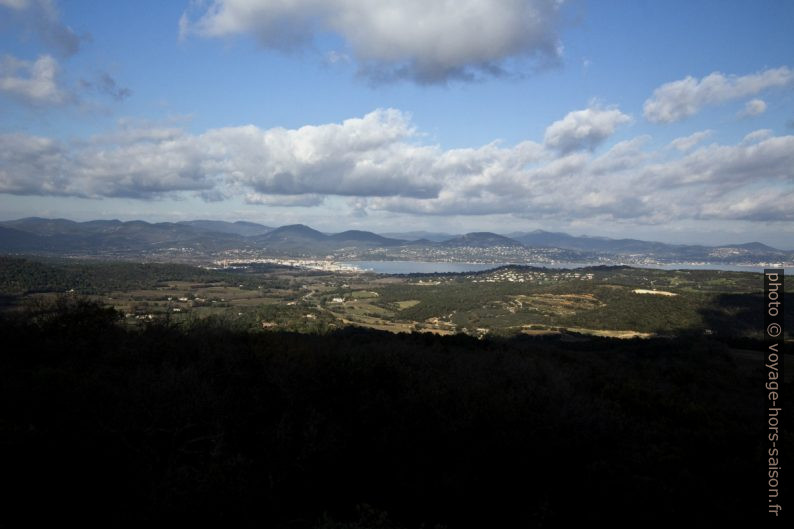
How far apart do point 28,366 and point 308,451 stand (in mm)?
9043

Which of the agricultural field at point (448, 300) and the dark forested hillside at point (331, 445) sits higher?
the dark forested hillside at point (331, 445)

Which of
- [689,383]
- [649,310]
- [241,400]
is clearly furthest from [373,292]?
[241,400]

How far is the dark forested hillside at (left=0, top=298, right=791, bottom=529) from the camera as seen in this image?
6.77m

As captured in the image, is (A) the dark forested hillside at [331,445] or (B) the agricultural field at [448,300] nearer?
(A) the dark forested hillside at [331,445]

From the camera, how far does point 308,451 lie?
828 cm

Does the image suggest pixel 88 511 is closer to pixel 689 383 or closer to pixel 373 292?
pixel 689 383

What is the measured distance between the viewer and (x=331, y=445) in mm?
8516

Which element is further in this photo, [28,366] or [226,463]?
[28,366]

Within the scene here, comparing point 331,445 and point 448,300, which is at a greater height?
point 331,445

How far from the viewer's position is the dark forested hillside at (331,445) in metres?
6.77

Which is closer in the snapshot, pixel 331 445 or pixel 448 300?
pixel 331 445

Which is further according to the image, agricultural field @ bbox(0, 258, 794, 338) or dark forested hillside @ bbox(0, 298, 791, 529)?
A: agricultural field @ bbox(0, 258, 794, 338)

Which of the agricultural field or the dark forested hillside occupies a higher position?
the dark forested hillside

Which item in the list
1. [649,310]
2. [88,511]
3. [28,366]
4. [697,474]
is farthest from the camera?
[649,310]
